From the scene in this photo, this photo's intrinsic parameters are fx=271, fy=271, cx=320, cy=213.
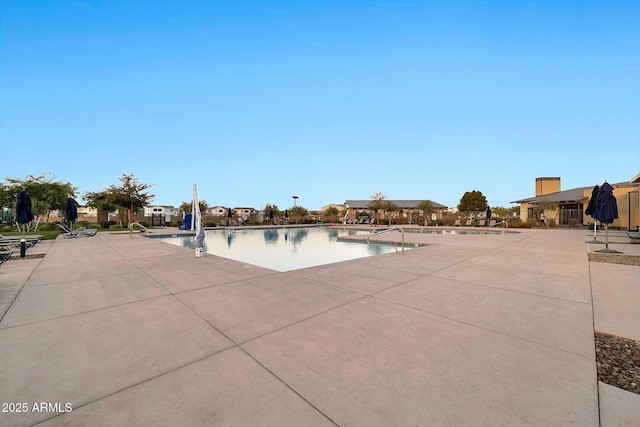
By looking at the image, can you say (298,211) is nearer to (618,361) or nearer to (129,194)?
(129,194)

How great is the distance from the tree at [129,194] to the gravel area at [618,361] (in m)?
27.6

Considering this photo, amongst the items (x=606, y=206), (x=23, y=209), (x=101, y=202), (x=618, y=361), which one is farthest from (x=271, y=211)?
(x=618, y=361)

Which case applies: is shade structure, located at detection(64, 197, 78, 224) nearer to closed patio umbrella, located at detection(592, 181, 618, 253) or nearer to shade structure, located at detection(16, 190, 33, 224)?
shade structure, located at detection(16, 190, 33, 224)

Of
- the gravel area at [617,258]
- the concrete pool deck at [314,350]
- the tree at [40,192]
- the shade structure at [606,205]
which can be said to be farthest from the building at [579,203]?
the tree at [40,192]

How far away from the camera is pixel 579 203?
21.9 meters

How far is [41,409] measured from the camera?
1.65 m

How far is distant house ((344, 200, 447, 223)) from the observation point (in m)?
31.5

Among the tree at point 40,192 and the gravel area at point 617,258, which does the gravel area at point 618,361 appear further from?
the tree at point 40,192

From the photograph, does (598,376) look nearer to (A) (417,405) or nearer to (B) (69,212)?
(A) (417,405)

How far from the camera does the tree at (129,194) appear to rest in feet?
75.8

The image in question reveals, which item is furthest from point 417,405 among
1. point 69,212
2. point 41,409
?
point 69,212

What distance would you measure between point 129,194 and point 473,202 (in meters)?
49.7

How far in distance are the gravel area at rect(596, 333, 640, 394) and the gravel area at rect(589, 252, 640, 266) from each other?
19.0 ft

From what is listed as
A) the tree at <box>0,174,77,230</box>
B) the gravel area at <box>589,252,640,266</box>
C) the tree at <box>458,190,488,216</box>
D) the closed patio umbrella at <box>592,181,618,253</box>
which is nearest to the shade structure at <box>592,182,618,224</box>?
the closed patio umbrella at <box>592,181,618,253</box>
